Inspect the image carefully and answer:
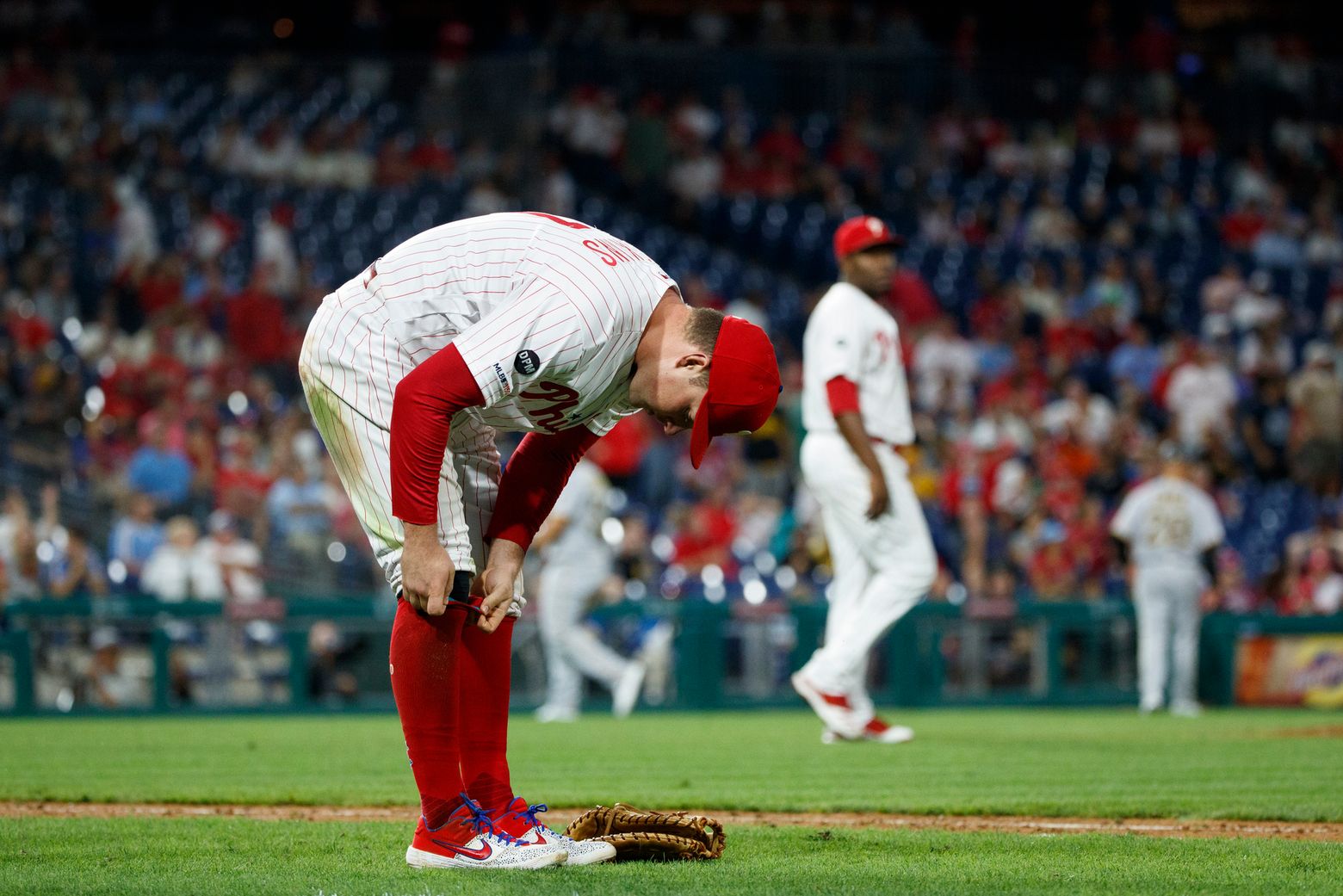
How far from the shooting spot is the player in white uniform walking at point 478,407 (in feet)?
12.2

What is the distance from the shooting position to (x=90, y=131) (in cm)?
1608

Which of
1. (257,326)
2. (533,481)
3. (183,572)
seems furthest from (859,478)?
(257,326)

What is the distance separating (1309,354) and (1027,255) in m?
3.34

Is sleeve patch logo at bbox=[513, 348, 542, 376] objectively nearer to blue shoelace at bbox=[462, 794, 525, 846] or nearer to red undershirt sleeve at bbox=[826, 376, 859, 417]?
blue shoelace at bbox=[462, 794, 525, 846]

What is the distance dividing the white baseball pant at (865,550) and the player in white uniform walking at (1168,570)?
4814 mm

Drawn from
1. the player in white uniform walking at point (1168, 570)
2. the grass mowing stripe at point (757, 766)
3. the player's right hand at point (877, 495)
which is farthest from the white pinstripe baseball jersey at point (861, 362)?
the player in white uniform walking at point (1168, 570)

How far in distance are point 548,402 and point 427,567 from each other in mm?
491

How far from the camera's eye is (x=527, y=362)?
368 centimetres

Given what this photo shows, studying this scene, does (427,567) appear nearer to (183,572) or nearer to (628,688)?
(628,688)

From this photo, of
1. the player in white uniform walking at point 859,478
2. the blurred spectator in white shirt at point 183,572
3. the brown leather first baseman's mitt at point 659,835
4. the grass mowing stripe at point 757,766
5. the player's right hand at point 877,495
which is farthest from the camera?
the blurred spectator in white shirt at point 183,572

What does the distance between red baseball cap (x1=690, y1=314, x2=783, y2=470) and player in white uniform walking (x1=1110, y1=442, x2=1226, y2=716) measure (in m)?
8.96

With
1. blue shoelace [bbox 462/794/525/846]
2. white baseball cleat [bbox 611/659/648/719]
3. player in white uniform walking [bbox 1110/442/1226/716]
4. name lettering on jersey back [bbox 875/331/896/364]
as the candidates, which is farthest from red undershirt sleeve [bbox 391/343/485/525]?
player in white uniform walking [bbox 1110/442/1226/716]

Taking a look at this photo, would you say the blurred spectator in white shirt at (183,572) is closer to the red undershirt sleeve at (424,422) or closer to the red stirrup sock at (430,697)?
the red stirrup sock at (430,697)

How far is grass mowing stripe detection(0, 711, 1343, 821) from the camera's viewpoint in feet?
18.6
